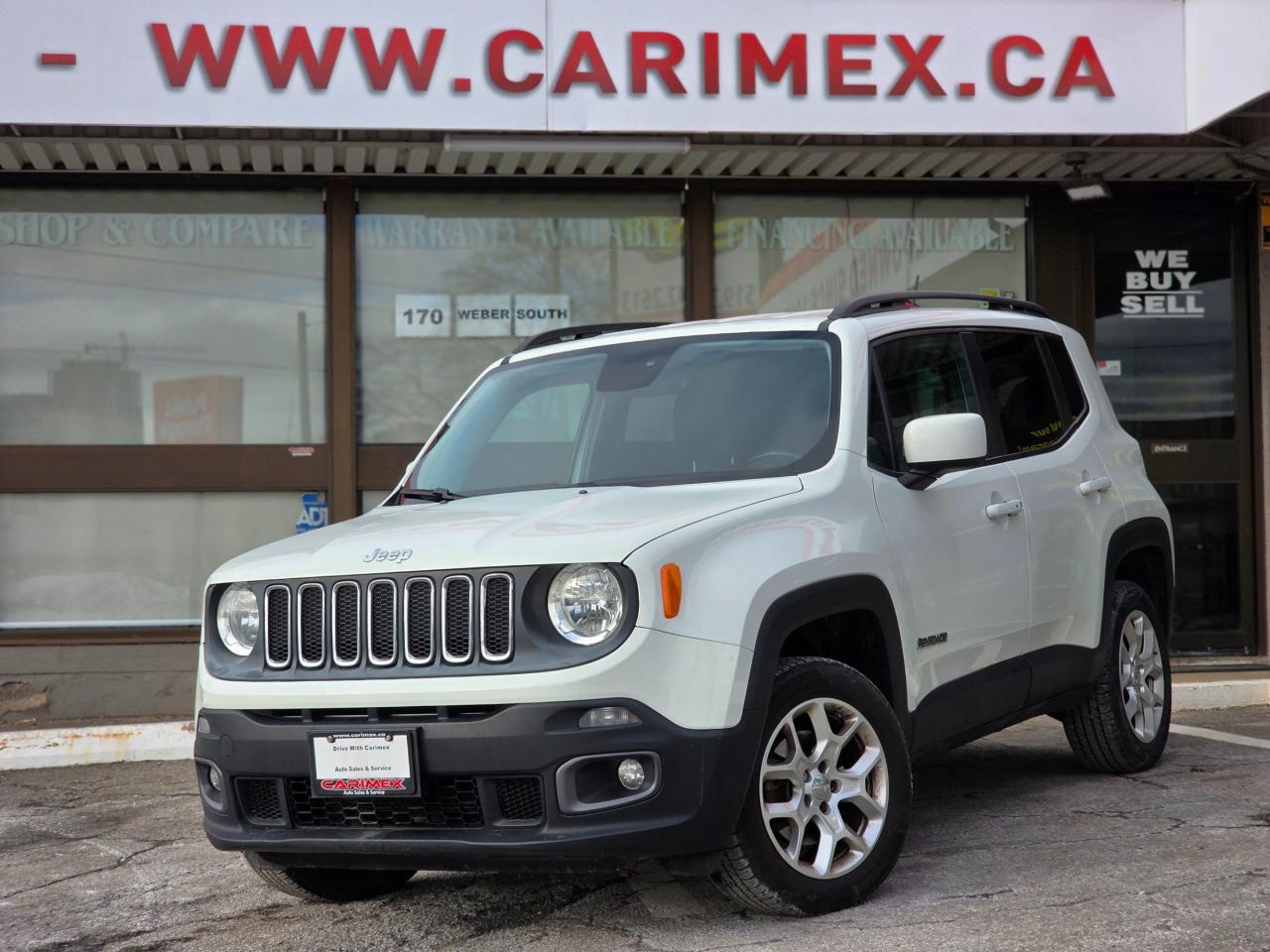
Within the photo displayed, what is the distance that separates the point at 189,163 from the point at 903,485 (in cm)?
665

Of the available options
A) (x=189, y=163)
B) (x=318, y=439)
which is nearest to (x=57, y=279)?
(x=189, y=163)

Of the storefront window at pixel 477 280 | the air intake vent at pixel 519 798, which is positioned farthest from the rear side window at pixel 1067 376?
the storefront window at pixel 477 280

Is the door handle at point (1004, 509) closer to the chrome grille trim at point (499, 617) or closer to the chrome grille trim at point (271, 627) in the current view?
the chrome grille trim at point (499, 617)

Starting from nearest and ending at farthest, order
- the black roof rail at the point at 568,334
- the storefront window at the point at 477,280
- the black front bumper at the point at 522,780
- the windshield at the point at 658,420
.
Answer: the black front bumper at the point at 522,780 < the windshield at the point at 658,420 < the black roof rail at the point at 568,334 < the storefront window at the point at 477,280

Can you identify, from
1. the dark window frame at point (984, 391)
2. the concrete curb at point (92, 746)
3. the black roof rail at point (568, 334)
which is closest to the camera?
the dark window frame at point (984, 391)

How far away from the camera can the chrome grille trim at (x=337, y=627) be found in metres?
4.09

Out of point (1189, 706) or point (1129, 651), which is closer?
point (1129, 651)

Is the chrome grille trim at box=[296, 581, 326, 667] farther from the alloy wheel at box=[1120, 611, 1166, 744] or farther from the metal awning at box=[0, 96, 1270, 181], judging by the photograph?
the metal awning at box=[0, 96, 1270, 181]

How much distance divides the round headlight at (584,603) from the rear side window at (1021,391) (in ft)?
7.41

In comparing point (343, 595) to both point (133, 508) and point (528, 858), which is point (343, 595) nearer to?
point (528, 858)

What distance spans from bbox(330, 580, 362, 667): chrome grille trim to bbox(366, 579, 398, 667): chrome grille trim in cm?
3

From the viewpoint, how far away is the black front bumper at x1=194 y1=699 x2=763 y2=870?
381cm

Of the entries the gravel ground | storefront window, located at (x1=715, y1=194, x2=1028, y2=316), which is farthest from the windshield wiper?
storefront window, located at (x1=715, y1=194, x2=1028, y2=316)

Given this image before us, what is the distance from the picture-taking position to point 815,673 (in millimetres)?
4254
